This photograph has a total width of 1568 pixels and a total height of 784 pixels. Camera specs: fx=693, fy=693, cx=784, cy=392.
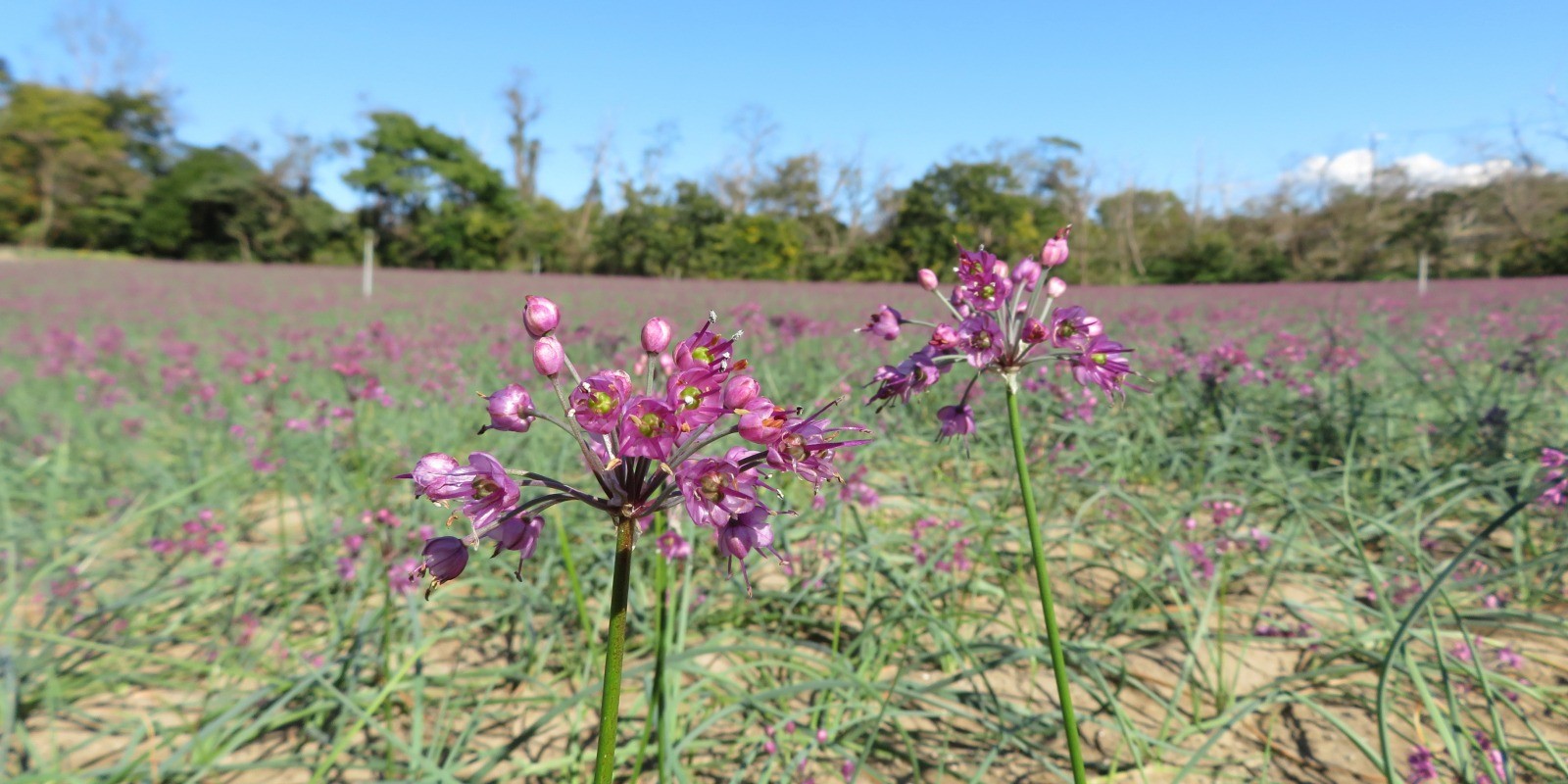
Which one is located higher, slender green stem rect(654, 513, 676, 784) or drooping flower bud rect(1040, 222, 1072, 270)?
drooping flower bud rect(1040, 222, 1072, 270)

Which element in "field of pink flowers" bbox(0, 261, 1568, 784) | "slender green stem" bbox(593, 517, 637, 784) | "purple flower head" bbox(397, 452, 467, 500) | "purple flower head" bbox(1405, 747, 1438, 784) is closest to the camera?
"slender green stem" bbox(593, 517, 637, 784)

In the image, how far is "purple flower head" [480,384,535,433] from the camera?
2.35 ft

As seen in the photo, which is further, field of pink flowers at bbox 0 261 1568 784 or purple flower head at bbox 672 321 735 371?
field of pink flowers at bbox 0 261 1568 784

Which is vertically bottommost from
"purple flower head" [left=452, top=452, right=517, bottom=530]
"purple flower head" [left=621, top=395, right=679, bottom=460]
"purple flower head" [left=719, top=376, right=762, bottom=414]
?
"purple flower head" [left=452, top=452, right=517, bottom=530]

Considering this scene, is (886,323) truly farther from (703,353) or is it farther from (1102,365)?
(703,353)

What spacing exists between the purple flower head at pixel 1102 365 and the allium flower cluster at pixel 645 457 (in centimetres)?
53

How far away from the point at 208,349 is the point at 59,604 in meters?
6.19

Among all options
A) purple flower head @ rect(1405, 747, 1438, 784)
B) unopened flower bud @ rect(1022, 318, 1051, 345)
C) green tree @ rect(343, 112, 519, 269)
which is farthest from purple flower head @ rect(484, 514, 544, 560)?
green tree @ rect(343, 112, 519, 269)

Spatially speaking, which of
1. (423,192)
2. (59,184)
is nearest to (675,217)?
(423,192)

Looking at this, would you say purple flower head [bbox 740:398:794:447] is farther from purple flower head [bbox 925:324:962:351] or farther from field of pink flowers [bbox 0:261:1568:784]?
purple flower head [bbox 925:324:962:351]

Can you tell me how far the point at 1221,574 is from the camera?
197 cm

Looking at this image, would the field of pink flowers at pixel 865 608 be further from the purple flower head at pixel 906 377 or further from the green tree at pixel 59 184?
the green tree at pixel 59 184

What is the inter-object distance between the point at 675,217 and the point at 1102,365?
35537 mm

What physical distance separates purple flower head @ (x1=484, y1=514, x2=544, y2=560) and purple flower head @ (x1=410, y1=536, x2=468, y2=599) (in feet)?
0.12
